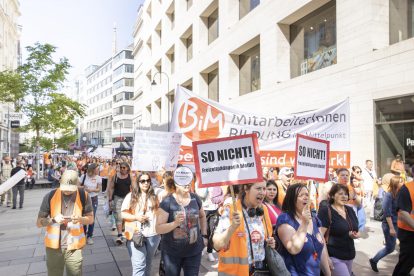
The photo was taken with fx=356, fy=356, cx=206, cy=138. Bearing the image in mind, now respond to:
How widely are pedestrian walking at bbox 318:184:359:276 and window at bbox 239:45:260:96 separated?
1593cm

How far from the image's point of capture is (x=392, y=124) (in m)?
12.1

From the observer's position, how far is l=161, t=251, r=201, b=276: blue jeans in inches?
173

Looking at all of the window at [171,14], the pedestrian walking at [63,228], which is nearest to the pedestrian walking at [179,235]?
the pedestrian walking at [63,228]

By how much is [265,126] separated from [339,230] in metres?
2.56

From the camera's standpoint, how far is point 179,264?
4.44m

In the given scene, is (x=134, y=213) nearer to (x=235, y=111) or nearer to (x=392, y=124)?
(x=235, y=111)

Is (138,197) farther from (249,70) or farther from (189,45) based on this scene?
(189,45)

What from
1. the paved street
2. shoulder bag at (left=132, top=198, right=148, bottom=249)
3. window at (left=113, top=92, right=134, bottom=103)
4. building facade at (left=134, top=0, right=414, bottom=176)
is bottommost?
the paved street

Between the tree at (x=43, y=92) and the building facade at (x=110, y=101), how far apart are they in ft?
119

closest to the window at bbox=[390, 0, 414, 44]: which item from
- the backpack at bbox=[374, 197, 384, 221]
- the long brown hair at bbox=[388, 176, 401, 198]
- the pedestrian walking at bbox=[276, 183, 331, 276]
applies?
the backpack at bbox=[374, 197, 384, 221]

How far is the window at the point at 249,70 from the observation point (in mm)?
20406

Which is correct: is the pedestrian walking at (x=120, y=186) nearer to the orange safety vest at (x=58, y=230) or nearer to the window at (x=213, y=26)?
the orange safety vest at (x=58, y=230)

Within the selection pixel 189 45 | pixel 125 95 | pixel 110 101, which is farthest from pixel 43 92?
pixel 110 101

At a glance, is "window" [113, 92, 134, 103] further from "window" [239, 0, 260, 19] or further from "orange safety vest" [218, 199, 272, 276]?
"orange safety vest" [218, 199, 272, 276]
